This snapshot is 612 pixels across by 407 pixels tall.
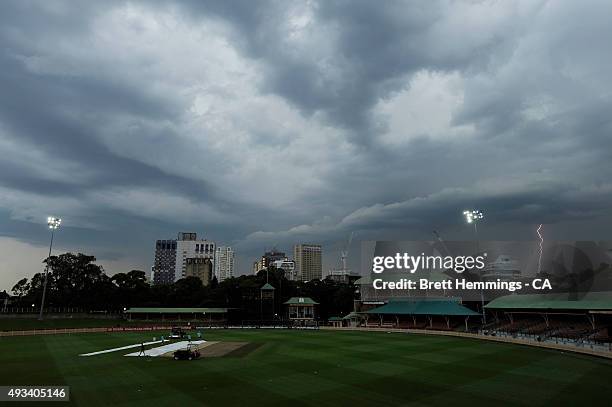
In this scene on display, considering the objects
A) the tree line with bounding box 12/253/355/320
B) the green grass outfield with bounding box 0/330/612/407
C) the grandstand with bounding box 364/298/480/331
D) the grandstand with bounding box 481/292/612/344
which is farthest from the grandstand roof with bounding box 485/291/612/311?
the tree line with bounding box 12/253/355/320

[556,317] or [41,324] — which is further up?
[556,317]

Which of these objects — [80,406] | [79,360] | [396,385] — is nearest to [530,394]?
[396,385]

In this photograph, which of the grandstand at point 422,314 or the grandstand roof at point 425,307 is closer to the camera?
the grandstand roof at point 425,307

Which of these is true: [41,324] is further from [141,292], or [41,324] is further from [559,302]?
[559,302]

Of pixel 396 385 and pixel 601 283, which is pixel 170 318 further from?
pixel 601 283

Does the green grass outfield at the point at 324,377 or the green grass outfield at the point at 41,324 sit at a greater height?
the green grass outfield at the point at 41,324

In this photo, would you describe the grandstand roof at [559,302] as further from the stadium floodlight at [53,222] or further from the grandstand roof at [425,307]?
the stadium floodlight at [53,222]

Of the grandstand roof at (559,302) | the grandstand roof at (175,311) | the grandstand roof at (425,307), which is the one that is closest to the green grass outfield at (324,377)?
the grandstand roof at (559,302)

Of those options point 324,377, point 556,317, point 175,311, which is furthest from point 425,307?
point 175,311
